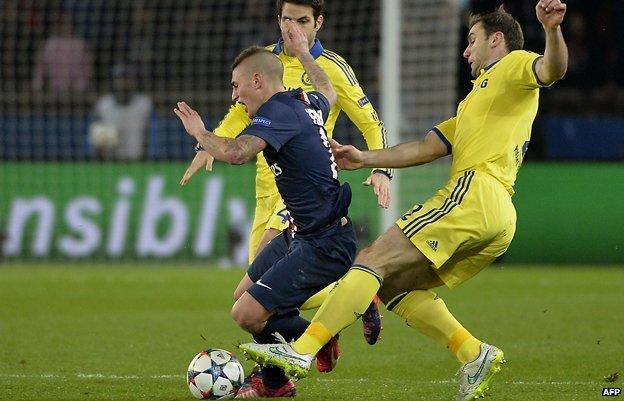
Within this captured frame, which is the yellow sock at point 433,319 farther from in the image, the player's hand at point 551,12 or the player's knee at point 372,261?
the player's hand at point 551,12

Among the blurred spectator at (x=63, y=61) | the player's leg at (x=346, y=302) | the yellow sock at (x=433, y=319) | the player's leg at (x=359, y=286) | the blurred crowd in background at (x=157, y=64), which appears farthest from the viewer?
the blurred spectator at (x=63, y=61)

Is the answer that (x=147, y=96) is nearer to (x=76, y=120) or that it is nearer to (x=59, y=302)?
(x=76, y=120)

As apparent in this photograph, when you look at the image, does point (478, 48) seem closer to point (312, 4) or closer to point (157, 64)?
point (312, 4)

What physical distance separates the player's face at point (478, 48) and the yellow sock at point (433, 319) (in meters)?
1.29

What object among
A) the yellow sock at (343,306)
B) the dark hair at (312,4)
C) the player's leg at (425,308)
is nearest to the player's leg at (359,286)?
the yellow sock at (343,306)

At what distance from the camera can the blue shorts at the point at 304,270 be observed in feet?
21.6

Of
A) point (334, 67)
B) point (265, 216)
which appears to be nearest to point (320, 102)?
point (334, 67)

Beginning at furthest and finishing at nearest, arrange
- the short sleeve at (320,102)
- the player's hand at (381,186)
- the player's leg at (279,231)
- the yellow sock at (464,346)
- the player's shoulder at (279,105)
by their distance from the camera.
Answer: the player's hand at (381,186), the player's leg at (279,231), the short sleeve at (320,102), the yellow sock at (464,346), the player's shoulder at (279,105)

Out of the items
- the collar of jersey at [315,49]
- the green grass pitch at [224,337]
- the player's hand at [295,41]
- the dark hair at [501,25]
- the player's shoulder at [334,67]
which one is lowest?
the green grass pitch at [224,337]

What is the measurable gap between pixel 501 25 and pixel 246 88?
4.77 feet

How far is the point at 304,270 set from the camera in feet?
21.6

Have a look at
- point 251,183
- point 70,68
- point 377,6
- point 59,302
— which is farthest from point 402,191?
point 70,68

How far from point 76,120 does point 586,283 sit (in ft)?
24.7

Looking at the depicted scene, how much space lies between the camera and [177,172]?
16672 millimetres
